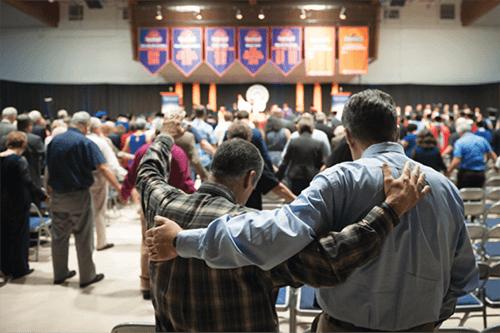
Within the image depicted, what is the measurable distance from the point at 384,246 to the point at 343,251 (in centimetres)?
17

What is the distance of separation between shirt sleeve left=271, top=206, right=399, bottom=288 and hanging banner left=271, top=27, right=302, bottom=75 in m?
12.9

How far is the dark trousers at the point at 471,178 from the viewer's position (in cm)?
746

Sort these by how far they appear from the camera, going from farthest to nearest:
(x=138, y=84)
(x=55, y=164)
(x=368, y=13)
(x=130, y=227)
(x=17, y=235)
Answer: (x=138, y=84)
(x=368, y=13)
(x=130, y=227)
(x=17, y=235)
(x=55, y=164)

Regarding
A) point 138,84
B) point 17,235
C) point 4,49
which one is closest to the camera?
point 17,235

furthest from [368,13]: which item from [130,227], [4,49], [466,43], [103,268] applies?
[4,49]

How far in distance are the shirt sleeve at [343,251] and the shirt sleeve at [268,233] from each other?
0.04m

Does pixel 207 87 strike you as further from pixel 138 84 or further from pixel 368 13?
pixel 368 13

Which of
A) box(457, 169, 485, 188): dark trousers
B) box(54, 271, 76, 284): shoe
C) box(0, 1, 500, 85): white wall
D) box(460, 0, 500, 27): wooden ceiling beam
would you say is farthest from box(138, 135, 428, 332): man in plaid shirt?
box(0, 1, 500, 85): white wall

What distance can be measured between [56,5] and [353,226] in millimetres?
20454

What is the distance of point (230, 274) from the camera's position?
5.32 ft

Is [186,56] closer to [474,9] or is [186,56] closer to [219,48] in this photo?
[219,48]

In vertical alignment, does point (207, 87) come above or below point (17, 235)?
above

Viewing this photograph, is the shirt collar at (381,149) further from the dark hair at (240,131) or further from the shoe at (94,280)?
the shoe at (94,280)

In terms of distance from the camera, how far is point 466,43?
1956 cm
